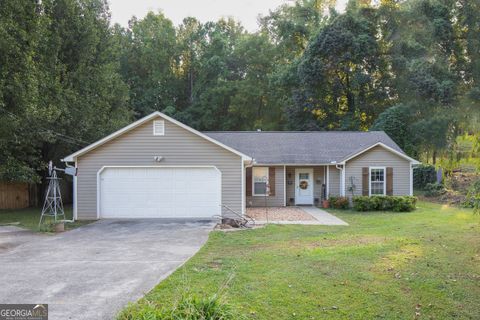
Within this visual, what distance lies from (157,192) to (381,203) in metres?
9.77

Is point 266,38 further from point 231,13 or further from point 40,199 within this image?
point 40,199

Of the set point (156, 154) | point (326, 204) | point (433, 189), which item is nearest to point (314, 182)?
point (326, 204)

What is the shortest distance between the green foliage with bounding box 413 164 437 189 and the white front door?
9.74 metres

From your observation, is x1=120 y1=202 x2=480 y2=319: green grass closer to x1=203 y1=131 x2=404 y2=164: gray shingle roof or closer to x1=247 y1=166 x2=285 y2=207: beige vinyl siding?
x1=247 y1=166 x2=285 y2=207: beige vinyl siding

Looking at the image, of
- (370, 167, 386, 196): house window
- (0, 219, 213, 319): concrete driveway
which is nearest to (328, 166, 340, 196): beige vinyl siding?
(370, 167, 386, 196): house window

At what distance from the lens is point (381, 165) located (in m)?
17.9

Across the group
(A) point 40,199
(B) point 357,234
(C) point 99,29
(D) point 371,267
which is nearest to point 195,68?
(C) point 99,29

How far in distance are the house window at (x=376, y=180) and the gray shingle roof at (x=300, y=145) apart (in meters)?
1.33

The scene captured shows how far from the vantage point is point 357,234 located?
10609 millimetres

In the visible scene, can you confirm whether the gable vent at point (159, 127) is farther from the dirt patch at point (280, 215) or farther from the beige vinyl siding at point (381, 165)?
the beige vinyl siding at point (381, 165)

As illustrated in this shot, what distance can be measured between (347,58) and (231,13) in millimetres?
16082

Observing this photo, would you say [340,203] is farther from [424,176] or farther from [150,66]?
[150,66]

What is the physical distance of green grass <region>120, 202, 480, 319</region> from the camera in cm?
503

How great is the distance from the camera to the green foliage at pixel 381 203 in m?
16.2
